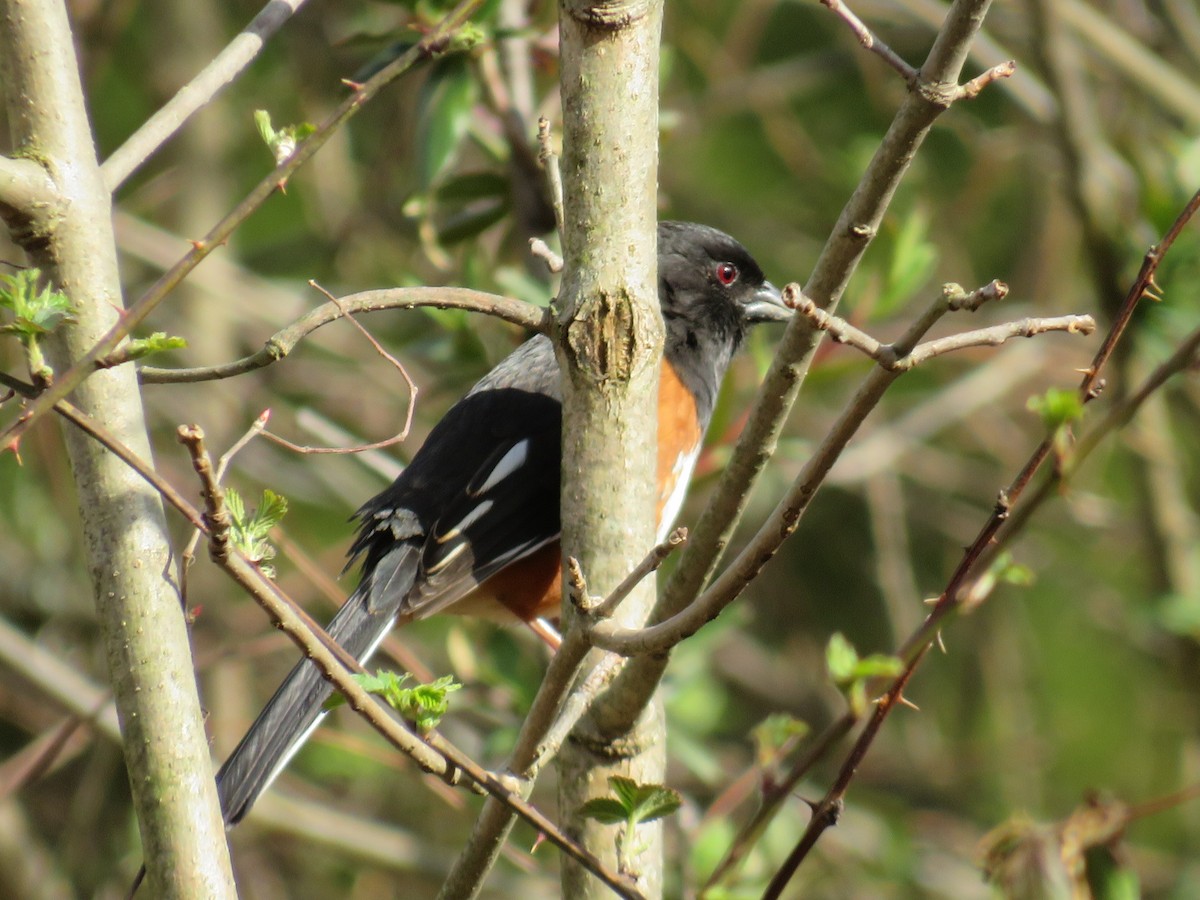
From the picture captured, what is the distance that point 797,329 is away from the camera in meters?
1.62

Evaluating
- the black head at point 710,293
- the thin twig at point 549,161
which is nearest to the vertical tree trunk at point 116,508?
the thin twig at point 549,161

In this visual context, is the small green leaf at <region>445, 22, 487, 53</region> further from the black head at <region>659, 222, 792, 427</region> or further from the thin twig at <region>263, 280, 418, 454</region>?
the black head at <region>659, 222, 792, 427</region>

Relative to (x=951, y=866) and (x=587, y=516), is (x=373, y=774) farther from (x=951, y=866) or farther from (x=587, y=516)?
(x=587, y=516)

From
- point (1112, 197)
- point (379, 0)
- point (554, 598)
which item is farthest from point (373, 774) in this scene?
point (1112, 197)

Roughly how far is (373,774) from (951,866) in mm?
2038

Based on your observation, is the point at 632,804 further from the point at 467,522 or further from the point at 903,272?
the point at 903,272

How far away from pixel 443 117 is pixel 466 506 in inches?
33.0

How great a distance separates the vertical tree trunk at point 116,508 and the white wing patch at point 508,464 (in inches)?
54.7

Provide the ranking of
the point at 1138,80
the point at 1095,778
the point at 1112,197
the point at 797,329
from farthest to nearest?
the point at 1095,778 < the point at 1138,80 < the point at 1112,197 < the point at 797,329

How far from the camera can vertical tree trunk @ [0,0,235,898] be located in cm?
148

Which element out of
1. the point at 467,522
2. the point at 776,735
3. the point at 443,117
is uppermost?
the point at 443,117

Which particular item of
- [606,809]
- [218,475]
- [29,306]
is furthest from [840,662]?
[29,306]

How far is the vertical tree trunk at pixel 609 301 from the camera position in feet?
5.43

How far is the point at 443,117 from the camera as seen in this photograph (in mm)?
2873
